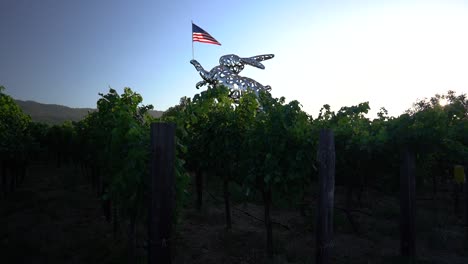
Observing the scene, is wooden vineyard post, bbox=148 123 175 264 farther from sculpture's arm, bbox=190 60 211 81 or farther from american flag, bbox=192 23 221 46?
sculpture's arm, bbox=190 60 211 81

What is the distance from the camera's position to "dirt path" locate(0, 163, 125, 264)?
6547mm

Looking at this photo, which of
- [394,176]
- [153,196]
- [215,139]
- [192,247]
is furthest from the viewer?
[394,176]

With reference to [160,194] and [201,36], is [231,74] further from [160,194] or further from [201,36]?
[160,194]

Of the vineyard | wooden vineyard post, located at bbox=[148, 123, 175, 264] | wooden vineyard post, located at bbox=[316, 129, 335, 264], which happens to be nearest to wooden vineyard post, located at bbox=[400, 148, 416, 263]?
the vineyard

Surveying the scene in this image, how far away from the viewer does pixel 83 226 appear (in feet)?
30.1

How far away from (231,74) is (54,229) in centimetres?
1979

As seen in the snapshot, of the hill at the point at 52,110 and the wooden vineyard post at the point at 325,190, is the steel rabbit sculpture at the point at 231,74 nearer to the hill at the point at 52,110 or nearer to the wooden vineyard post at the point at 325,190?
the wooden vineyard post at the point at 325,190

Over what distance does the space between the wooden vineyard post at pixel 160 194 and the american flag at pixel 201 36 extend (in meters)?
18.4

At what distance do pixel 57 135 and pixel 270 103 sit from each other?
24.6 metres

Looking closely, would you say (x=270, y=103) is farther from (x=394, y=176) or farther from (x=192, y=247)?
(x=394, y=176)

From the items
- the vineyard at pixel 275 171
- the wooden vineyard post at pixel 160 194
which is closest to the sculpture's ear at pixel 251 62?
the vineyard at pixel 275 171

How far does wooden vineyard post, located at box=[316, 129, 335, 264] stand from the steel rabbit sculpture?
814 inches

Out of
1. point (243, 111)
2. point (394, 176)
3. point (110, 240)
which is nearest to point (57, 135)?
point (110, 240)

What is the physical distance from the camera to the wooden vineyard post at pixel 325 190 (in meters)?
4.20
